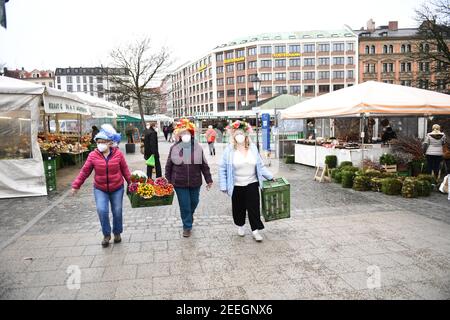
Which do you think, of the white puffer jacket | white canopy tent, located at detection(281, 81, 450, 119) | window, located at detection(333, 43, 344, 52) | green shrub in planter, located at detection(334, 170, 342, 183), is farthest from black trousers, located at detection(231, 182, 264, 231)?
window, located at detection(333, 43, 344, 52)

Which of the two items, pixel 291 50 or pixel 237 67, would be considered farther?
pixel 237 67

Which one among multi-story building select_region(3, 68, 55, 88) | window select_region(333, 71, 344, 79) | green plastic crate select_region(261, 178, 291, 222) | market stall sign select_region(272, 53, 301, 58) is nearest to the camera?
green plastic crate select_region(261, 178, 291, 222)

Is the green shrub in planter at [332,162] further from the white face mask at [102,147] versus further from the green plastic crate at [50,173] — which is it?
the white face mask at [102,147]

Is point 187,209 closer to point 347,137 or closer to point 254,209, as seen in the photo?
point 254,209

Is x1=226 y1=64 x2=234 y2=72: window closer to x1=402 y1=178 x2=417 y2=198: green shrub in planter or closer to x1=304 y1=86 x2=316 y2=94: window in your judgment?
x1=304 y1=86 x2=316 y2=94: window

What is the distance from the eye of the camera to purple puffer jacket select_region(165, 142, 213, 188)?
5.66m

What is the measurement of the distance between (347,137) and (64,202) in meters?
9.96

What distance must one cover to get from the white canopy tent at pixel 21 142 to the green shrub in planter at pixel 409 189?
8847 mm

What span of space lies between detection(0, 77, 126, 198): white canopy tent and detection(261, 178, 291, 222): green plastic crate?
21.4 ft

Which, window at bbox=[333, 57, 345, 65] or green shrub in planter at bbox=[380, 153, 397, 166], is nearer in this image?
green shrub in planter at bbox=[380, 153, 397, 166]

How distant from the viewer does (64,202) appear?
8.75 m

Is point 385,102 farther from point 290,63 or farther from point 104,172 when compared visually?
point 290,63
